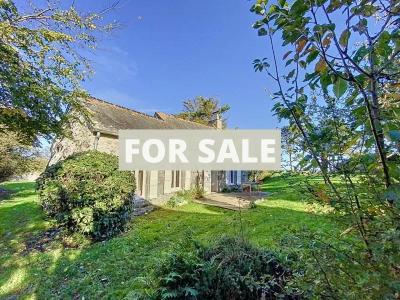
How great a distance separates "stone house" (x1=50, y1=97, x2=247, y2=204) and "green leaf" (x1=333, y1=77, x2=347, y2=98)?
33.4 feet

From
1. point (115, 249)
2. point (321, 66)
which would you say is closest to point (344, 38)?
point (321, 66)

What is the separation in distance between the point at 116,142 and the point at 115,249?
6918 mm

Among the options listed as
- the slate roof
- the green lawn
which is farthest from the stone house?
the green lawn

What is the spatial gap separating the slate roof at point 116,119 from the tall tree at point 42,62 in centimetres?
242

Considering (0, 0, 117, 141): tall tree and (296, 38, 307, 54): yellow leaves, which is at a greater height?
(0, 0, 117, 141): tall tree

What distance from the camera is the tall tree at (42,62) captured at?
25.6ft

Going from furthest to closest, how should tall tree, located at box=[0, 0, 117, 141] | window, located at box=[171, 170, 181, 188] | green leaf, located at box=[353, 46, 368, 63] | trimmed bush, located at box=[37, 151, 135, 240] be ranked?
1. window, located at box=[171, 170, 181, 188]
2. trimmed bush, located at box=[37, 151, 135, 240]
3. tall tree, located at box=[0, 0, 117, 141]
4. green leaf, located at box=[353, 46, 368, 63]

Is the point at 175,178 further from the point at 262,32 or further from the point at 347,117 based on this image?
the point at 262,32

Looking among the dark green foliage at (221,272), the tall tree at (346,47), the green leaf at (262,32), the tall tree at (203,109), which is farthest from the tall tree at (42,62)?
the tall tree at (203,109)

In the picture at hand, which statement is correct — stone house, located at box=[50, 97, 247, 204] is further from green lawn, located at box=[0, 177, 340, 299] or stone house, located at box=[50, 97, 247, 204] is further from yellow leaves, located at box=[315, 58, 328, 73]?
yellow leaves, located at box=[315, 58, 328, 73]

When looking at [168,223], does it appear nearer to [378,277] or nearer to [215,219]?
[215,219]

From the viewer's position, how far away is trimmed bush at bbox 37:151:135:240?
9.07 metres

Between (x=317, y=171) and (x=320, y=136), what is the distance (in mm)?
347

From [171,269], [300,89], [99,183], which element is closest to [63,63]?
[99,183]
